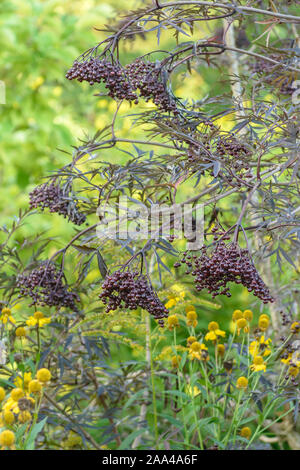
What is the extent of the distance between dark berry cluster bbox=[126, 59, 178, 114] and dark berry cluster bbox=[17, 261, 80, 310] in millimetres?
365

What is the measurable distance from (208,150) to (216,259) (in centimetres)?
21

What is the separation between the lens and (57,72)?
3135 millimetres

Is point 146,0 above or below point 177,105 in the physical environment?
above

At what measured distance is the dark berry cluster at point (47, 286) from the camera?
115 cm

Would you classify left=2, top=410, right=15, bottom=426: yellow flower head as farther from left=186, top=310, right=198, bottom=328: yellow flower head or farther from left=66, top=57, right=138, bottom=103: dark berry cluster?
left=66, top=57, right=138, bottom=103: dark berry cluster

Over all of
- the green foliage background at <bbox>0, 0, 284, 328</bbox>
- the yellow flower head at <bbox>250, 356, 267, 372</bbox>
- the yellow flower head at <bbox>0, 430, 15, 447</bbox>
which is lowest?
the yellow flower head at <bbox>0, 430, 15, 447</bbox>

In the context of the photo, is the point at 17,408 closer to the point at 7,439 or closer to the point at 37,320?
the point at 7,439

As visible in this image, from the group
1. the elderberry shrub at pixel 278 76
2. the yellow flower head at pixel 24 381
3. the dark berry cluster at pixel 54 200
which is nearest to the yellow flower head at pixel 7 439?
the yellow flower head at pixel 24 381

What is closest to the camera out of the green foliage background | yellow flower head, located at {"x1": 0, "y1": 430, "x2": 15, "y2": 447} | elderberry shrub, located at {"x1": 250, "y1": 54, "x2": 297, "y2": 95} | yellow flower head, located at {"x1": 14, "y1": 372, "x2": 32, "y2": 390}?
yellow flower head, located at {"x1": 0, "y1": 430, "x2": 15, "y2": 447}

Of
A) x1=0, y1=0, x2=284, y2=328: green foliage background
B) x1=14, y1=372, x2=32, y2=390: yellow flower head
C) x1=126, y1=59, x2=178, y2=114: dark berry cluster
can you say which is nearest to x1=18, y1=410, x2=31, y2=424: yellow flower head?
x1=14, y1=372, x2=32, y2=390: yellow flower head

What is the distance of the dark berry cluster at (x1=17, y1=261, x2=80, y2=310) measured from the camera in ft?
3.78
